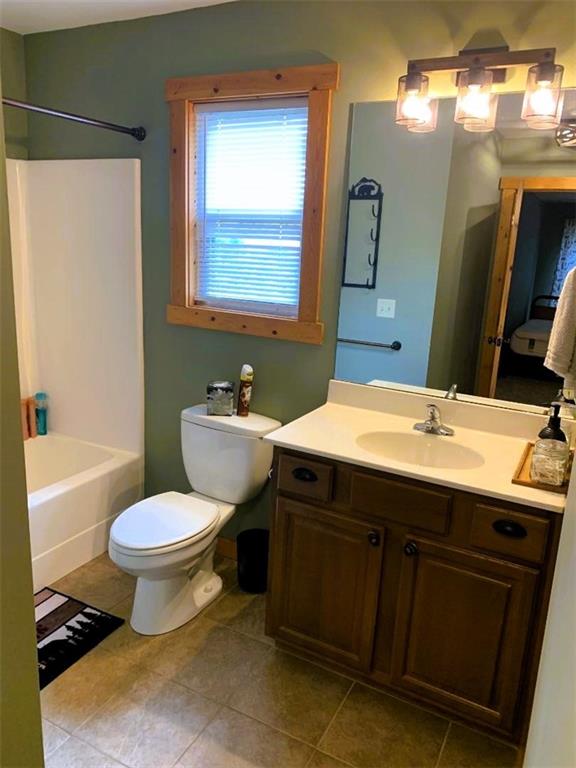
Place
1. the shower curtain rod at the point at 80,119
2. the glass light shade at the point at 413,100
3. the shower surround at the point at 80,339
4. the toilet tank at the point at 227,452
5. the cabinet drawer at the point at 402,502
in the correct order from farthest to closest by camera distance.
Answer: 1. the shower surround at the point at 80,339
2. the toilet tank at the point at 227,452
3. the shower curtain rod at the point at 80,119
4. the glass light shade at the point at 413,100
5. the cabinet drawer at the point at 402,502

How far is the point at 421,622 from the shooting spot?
1.79 metres

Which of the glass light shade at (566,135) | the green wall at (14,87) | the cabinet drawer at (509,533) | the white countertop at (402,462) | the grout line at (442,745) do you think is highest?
the green wall at (14,87)

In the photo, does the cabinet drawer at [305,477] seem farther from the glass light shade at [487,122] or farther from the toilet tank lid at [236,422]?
the glass light shade at [487,122]

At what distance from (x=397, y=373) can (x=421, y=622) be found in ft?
2.99

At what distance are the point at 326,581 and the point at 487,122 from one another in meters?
1.66

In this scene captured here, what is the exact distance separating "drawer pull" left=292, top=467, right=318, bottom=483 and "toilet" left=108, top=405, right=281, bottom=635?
43 centimetres

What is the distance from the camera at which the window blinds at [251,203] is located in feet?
7.63

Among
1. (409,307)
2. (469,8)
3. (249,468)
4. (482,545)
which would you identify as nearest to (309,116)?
(469,8)

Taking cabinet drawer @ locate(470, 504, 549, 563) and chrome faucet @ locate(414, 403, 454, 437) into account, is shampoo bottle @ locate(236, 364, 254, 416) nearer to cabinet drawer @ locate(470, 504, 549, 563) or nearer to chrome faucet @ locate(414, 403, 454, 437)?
chrome faucet @ locate(414, 403, 454, 437)

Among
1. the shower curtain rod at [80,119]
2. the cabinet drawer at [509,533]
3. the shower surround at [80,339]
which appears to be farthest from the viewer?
the shower surround at [80,339]

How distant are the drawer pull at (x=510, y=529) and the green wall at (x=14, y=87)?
9.08 ft

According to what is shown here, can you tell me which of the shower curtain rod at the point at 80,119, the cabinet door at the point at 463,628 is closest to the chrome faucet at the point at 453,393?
the cabinet door at the point at 463,628

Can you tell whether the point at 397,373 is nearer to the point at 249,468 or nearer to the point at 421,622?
the point at 249,468

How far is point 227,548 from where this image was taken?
9.20 ft
